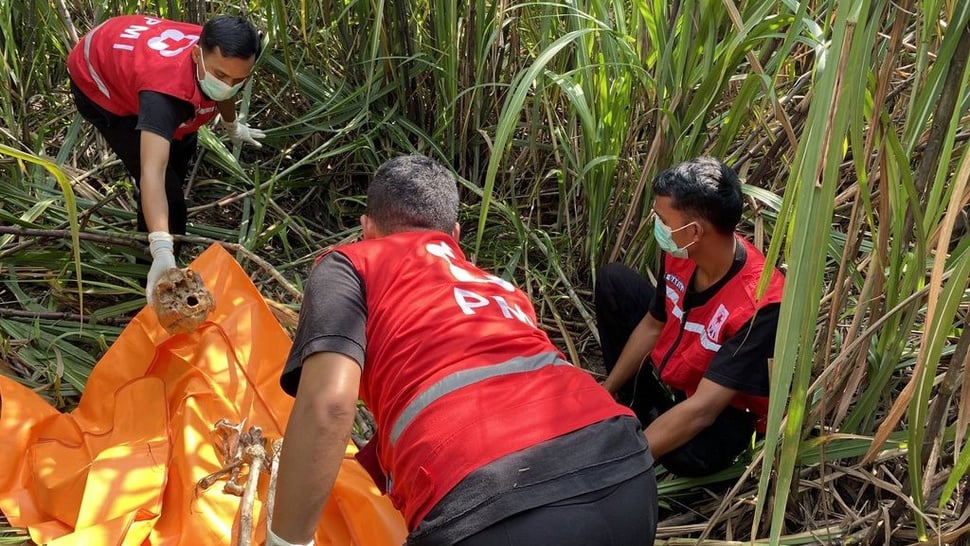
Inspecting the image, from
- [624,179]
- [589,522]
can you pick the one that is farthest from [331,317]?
[624,179]

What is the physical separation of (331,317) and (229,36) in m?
1.25

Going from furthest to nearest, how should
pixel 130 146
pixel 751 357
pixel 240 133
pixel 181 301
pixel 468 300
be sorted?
1. pixel 240 133
2. pixel 130 146
3. pixel 181 301
4. pixel 751 357
5. pixel 468 300

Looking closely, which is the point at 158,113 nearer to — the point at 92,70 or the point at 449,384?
the point at 92,70

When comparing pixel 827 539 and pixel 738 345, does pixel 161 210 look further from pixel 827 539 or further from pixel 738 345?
pixel 827 539

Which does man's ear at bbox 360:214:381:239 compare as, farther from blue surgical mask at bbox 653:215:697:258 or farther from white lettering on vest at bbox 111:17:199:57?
white lettering on vest at bbox 111:17:199:57

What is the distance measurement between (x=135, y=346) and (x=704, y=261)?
1.31 m

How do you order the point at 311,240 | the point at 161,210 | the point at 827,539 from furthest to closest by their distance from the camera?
1. the point at 311,240
2. the point at 161,210
3. the point at 827,539

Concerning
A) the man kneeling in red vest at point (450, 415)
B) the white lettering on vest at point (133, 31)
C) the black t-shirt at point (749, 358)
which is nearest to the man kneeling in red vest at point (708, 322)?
the black t-shirt at point (749, 358)

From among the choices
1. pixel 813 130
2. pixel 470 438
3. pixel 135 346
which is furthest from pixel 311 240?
pixel 813 130

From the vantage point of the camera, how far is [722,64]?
1.76m

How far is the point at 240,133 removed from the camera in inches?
112

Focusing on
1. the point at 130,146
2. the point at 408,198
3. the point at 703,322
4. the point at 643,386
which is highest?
the point at 408,198

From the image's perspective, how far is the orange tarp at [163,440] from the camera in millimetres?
1634

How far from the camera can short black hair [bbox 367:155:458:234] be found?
1505 mm
